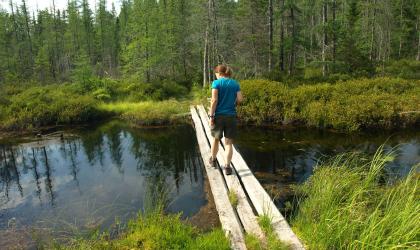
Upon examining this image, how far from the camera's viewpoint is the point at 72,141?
13.7 m

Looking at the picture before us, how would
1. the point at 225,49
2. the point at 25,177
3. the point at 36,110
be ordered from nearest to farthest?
the point at 25,177 → the point at 36,110 → the point at 225,49

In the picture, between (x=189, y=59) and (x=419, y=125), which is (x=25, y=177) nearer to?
(x=419, y=125)

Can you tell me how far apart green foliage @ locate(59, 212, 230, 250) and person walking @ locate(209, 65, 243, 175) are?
2061mm

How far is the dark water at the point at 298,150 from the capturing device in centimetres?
859

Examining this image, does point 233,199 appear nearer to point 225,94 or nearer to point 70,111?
point 225,94

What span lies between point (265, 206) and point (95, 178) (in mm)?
6028

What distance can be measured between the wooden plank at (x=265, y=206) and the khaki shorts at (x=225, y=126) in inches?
35.8

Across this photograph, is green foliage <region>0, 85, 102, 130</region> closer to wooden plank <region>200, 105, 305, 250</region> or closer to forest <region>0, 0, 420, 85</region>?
forest <region>0, 0, 420, 85</region>

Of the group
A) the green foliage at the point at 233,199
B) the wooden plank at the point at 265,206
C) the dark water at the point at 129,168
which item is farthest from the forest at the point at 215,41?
the green foliage at the point at 233,199

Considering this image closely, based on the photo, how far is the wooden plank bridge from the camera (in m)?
4.52

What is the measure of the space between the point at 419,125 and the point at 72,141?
1400cm

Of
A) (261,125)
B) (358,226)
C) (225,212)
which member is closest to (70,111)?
(261,125)

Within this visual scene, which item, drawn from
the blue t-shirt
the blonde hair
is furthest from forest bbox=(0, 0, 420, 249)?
the blonde hair

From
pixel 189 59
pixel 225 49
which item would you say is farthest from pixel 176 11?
pixel 225 49
